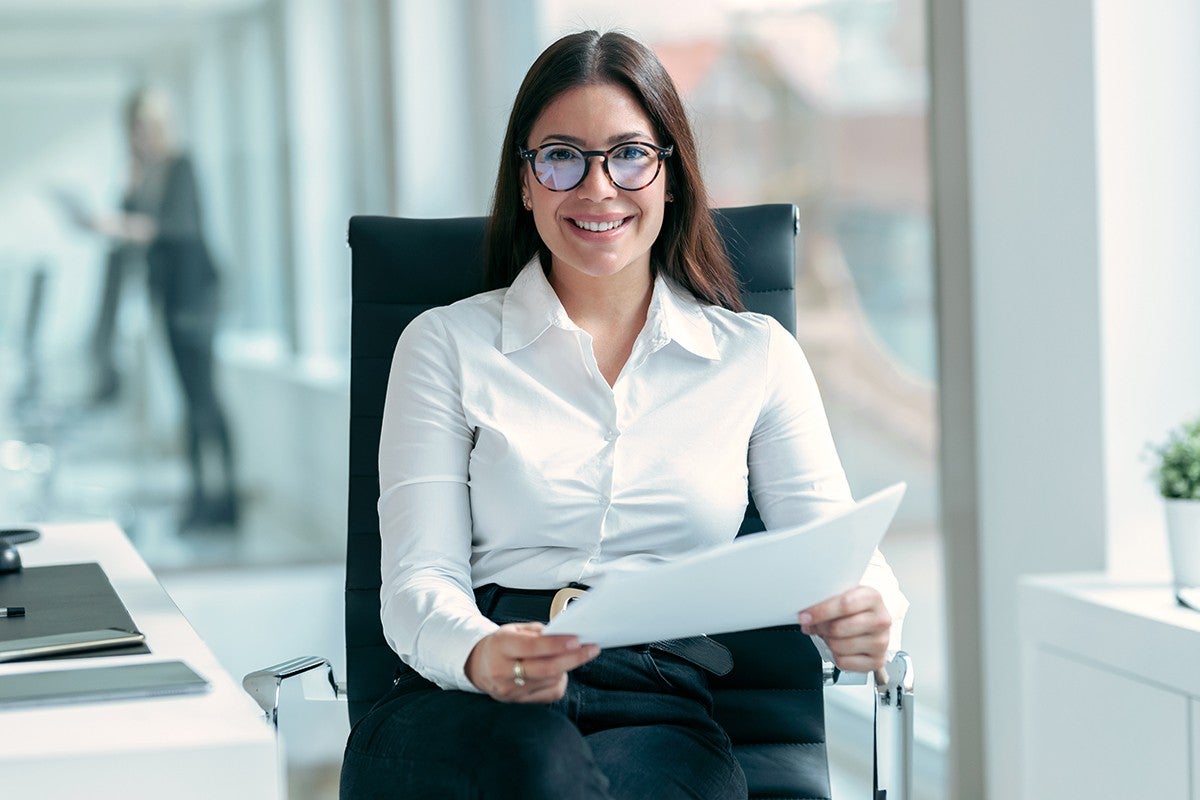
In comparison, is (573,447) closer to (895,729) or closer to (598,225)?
(598,225)

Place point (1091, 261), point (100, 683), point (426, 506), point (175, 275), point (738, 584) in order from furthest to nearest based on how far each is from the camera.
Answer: point (175, 275) < point (1091, 261) < point (426, 506) < point (738, 584) < point (100, 683)

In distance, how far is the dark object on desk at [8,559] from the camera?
1.68m

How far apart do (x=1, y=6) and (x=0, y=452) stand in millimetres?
1280

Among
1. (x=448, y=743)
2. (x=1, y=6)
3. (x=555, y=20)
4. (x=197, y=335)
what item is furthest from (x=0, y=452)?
(x=448, y=743)

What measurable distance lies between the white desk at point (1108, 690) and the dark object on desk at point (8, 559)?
1486 mm

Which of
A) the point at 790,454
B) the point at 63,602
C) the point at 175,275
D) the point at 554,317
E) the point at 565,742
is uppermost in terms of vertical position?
the point at 175,275

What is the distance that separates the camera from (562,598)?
150 cm

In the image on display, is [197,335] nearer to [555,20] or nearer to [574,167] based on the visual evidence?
[555,20]

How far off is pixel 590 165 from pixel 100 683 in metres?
0.81

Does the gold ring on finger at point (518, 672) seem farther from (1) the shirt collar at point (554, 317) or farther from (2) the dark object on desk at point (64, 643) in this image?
(1) the shirt collar at point (554, 317)

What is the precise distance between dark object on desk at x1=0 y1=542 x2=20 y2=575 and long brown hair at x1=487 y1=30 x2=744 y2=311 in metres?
0.67

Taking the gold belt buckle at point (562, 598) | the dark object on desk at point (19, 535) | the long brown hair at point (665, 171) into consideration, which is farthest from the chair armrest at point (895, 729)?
the dark object on desk at point (19, 535)

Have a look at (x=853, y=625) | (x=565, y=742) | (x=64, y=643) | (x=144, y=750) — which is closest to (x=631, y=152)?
(x=853, y=625)

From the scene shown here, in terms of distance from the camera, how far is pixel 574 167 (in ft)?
5.28
